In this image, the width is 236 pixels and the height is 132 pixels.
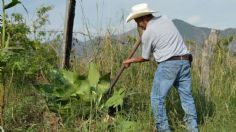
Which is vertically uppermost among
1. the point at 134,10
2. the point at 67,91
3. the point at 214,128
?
the point at 134,10

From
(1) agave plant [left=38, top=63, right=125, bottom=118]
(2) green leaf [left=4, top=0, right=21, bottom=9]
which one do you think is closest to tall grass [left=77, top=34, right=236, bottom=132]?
(1) agave plant [left=38, top=63, right=125, bottom=118]

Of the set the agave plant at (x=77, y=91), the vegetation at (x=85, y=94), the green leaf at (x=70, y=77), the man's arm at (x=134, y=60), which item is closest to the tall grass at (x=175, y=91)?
the vegetation at (x=85, y=94)

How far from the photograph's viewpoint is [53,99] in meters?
7.32

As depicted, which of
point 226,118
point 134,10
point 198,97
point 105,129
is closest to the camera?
point 105,129

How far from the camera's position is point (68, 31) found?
8266mm

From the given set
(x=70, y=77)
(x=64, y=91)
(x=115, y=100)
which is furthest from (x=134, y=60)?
(x=64, y=91)

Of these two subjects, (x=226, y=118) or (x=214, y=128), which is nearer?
(x=214, y=128)

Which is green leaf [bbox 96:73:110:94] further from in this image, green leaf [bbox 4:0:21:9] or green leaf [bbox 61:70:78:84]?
green leaf [bbox 4:0:21:9]

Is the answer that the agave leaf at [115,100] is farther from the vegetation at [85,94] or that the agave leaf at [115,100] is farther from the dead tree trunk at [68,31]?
the dead tree trunk at [68,31]

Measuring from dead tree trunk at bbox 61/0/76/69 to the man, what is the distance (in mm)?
1320

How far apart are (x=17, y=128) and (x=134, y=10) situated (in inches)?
81.0

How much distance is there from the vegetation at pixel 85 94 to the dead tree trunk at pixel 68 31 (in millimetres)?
Answer: 286

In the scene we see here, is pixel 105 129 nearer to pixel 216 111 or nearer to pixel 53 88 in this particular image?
pixel 53 88

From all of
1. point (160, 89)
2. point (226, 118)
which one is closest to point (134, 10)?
point (160, 89)
